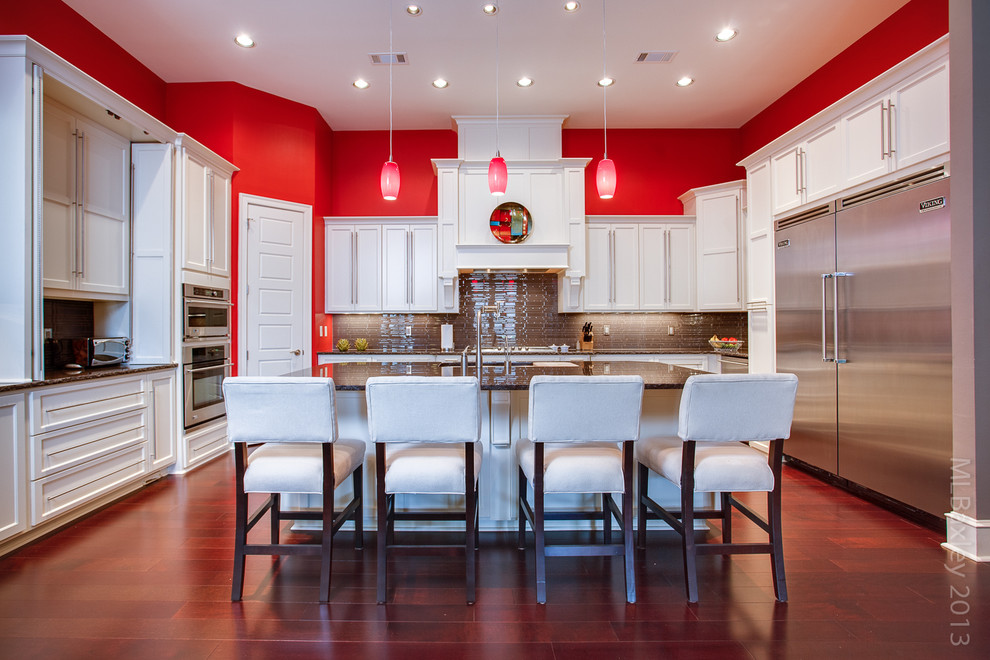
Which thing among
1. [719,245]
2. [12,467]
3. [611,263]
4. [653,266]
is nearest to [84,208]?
[12,467]

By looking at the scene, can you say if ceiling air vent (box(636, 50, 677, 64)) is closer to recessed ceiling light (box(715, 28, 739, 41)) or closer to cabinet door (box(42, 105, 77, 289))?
recessed ceiling light (box(715, 28, 739, 41))

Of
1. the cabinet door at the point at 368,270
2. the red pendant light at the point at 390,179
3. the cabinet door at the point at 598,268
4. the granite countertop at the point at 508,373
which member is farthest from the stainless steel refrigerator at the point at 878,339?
the cabinet door at the point at 368,270

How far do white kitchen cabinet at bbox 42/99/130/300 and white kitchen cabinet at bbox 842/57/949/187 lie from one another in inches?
195

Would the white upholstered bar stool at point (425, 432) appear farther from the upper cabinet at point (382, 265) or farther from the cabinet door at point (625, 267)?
the cabinet door at point (625, 267)

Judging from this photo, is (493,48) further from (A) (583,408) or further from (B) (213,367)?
(B) (213,367)

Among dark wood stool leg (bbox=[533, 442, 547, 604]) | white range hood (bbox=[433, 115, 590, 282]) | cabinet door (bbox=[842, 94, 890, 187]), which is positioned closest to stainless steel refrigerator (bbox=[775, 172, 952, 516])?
cabinet door (bbox=[842, 94, 890, 187])

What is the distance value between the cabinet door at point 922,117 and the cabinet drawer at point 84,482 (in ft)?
16.5

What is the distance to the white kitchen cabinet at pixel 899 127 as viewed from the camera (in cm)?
260

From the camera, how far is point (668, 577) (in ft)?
7.10

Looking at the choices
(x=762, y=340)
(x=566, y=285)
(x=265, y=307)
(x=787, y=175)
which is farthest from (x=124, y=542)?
(x=787, y=175)

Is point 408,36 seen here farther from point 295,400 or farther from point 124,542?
point 124,542

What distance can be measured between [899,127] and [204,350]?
16.6 ft

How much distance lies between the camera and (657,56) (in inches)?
161

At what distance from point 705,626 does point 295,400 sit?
177cm
